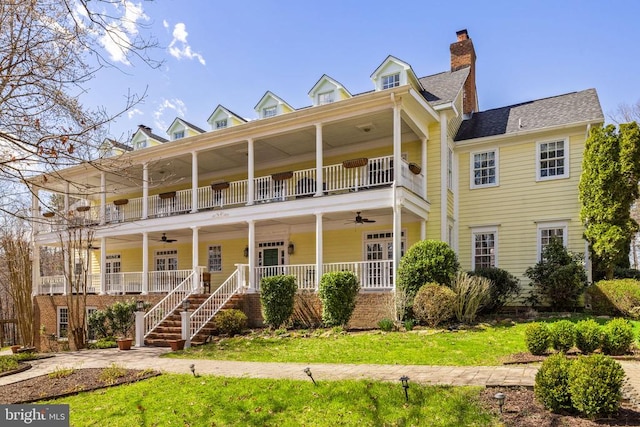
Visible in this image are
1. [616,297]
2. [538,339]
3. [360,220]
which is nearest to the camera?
[538,339]

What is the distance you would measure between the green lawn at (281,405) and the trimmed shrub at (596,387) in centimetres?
96

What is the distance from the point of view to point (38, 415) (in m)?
6.62

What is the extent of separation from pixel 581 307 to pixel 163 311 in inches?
533

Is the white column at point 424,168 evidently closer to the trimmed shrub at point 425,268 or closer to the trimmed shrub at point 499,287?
the trimmed shrub at point 499,287

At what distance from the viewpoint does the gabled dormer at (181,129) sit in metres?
21.8

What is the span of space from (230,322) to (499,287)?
865 cm

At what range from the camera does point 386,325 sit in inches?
493

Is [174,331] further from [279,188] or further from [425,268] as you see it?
[425,268]

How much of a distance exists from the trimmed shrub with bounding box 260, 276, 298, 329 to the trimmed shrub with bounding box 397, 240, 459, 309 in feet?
11.2

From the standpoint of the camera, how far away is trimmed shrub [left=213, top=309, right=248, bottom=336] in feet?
45.8

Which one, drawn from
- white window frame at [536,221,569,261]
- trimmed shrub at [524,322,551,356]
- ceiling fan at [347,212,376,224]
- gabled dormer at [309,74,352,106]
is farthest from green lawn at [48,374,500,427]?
gabled dormer at [309,74,352,106]

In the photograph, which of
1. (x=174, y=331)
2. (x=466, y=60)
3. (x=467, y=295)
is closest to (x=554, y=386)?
(x=467, y=295)

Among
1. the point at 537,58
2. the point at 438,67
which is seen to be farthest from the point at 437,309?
the point at 438,67

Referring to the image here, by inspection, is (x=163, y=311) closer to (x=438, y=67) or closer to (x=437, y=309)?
(x=437, y=309)
